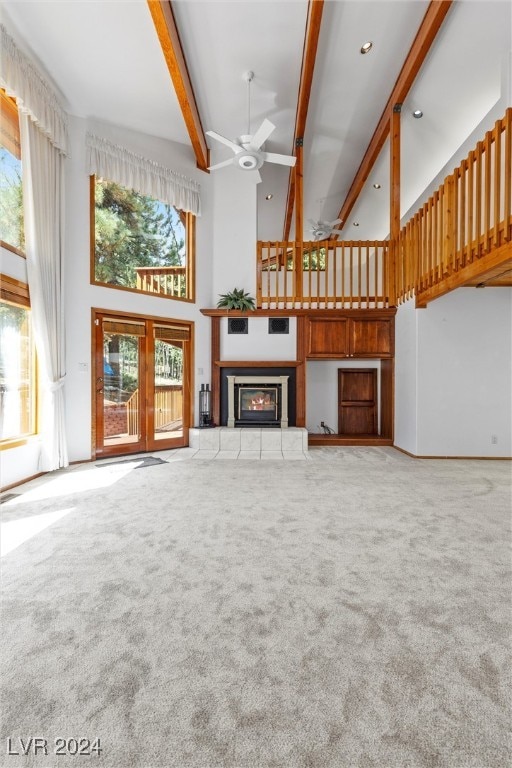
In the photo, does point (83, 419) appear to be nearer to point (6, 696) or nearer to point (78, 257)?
point (78, 257)

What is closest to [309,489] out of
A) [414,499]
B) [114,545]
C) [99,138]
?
[414,499]

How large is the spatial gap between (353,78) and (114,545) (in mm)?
6289

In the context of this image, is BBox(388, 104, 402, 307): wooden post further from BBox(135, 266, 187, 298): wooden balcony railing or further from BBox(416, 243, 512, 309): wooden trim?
BBox(135, 266, 187, 298): wooden balcony railing

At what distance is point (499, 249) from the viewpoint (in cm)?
304

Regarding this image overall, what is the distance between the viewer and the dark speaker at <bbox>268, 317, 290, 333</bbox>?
6082mm

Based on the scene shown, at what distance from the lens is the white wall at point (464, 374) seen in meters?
4.84

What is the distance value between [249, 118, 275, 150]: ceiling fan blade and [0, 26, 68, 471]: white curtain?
2427 millimetres

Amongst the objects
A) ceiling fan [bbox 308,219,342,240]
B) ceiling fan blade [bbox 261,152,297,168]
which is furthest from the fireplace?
ceiling fan [bbox 308,219,342,240]

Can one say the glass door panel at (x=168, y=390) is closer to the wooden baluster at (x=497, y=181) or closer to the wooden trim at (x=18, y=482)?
the wooden trim at (x=18, y=482)

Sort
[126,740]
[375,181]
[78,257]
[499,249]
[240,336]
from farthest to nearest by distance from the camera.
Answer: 1. [375,181]
2. [240,336]
3. [78,257]
4. [499,249]
5. [126,740]

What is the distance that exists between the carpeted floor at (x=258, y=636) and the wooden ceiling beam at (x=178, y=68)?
186 inches

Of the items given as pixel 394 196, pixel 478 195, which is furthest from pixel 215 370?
pixel 478 195

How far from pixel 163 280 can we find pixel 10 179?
2.33m

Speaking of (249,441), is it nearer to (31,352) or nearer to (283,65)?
(31,352)
